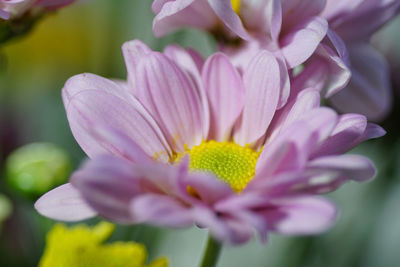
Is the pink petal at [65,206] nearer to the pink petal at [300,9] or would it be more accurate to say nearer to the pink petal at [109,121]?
the pink petal at [109,121]

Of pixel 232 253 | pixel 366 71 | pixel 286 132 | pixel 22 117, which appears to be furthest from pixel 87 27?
pixel 286 132

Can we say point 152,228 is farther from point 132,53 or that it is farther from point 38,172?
point 132,53

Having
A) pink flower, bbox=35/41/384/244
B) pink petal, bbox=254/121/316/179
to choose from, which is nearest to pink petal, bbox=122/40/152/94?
pink flower, bbox=35/41/384/244

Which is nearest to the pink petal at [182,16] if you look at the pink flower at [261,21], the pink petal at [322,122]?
the pink flower at [261,21]

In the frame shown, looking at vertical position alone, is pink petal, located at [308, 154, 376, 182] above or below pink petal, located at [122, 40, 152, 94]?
below

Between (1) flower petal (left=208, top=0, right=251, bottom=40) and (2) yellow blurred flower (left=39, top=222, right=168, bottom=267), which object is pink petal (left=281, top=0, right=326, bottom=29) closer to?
(1) flower petal (left=208, top=0, right=251, bottom=40)

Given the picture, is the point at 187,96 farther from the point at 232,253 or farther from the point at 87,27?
the point at 87,27
